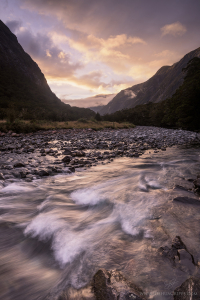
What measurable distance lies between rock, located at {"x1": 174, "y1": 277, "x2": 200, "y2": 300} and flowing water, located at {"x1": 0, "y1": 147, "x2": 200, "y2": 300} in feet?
0.25

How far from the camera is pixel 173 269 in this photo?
1391 mm

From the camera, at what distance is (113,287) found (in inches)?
46.9

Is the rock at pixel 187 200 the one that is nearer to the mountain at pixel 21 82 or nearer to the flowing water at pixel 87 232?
the flowing water at pixel 87 232

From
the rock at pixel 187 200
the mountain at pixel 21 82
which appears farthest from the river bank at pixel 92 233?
the mountain at pixel 21 82

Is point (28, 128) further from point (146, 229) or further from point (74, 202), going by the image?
point (146, 229)

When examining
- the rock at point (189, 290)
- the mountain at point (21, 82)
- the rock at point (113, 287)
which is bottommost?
the rock at point (113, 287)

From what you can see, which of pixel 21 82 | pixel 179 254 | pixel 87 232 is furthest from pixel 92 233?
pixel 21 82

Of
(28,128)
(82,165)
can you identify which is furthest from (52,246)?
(28,128)

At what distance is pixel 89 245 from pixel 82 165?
11.2 feet

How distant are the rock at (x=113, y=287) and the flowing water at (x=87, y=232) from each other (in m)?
0.09

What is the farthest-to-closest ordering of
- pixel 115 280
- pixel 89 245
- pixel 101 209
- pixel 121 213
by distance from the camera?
pixel 101 209
pixel 121 213
pixel 89 245
pixel 115 280

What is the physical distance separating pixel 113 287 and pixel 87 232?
1029 mm

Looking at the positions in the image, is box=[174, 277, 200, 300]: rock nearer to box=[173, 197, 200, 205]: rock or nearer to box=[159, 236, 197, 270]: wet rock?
box=[159, 236, 197, 270]: wet rock

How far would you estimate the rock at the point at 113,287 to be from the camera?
44.2 inches
